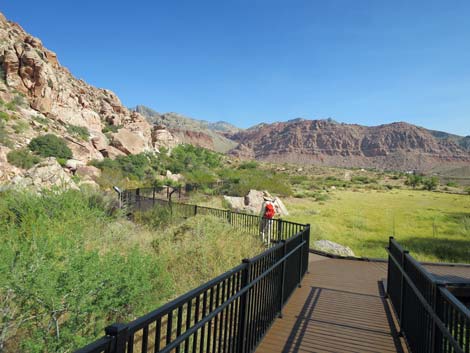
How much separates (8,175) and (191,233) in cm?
2022

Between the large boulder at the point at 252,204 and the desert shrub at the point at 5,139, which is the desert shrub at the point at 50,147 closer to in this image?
the desert shrub at the point at 5,139

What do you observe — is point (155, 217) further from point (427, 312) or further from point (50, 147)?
point (50, 147)

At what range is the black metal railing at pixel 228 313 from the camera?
206 cm

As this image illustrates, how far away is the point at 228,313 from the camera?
563 centimetres

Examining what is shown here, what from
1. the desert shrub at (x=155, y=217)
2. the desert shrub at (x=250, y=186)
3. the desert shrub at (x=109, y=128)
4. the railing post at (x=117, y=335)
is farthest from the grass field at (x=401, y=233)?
the desert shrub at (x=109, y=128)

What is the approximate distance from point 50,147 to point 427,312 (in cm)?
3907

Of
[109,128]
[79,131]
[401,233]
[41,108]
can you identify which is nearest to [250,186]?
[401,233]

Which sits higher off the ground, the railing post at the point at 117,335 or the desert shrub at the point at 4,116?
the desert shrub at the point at 4,116

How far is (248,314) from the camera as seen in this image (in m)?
4.32

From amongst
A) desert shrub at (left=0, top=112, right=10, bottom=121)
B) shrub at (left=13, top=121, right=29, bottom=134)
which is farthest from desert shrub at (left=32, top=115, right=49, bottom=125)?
desert shrub at (left=0, top=112, right=10, bottom=121)

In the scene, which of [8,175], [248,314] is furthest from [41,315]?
[8,175]

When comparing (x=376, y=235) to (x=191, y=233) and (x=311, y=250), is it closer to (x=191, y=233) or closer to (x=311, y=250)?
(x=311, y=250)

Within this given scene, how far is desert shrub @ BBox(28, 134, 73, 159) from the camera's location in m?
35.9

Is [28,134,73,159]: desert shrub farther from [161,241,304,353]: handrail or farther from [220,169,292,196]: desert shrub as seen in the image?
[161,241,304,353]: handrail
